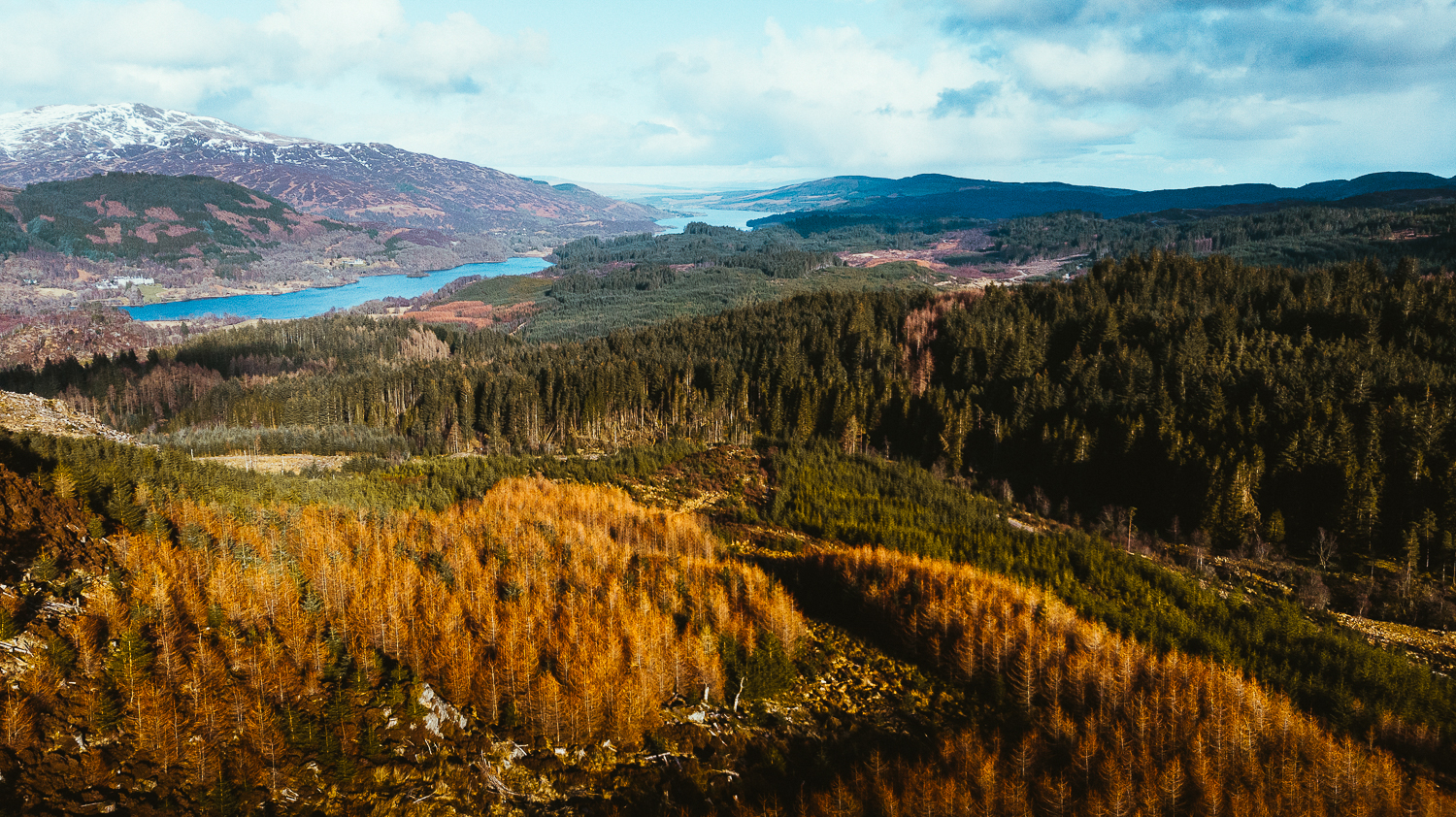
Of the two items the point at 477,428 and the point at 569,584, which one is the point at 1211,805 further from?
the point at 477,428

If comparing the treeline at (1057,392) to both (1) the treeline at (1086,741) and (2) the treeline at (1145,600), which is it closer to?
(2) the treeline at (1145,600)

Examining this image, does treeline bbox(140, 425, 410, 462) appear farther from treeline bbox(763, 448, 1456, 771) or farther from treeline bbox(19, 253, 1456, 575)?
treeline bbox(763, 448, 1456, 771)

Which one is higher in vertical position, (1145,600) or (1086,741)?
(1086,741)

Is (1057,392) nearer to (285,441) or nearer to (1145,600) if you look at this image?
(1145,600)

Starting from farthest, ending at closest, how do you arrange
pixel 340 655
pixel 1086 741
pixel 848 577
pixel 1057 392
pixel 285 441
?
pixel 285 441 < pixel 1057 392 < pixel 848 577 < pixel 340 655 < pixel 1086 741

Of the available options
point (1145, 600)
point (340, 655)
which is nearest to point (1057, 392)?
point (1145, 600)

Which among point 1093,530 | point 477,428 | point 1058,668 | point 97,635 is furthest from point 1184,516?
point 477,428

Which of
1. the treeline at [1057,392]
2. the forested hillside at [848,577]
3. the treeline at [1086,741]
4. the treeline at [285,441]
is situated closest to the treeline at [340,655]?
the forested hillside at [848,577]
